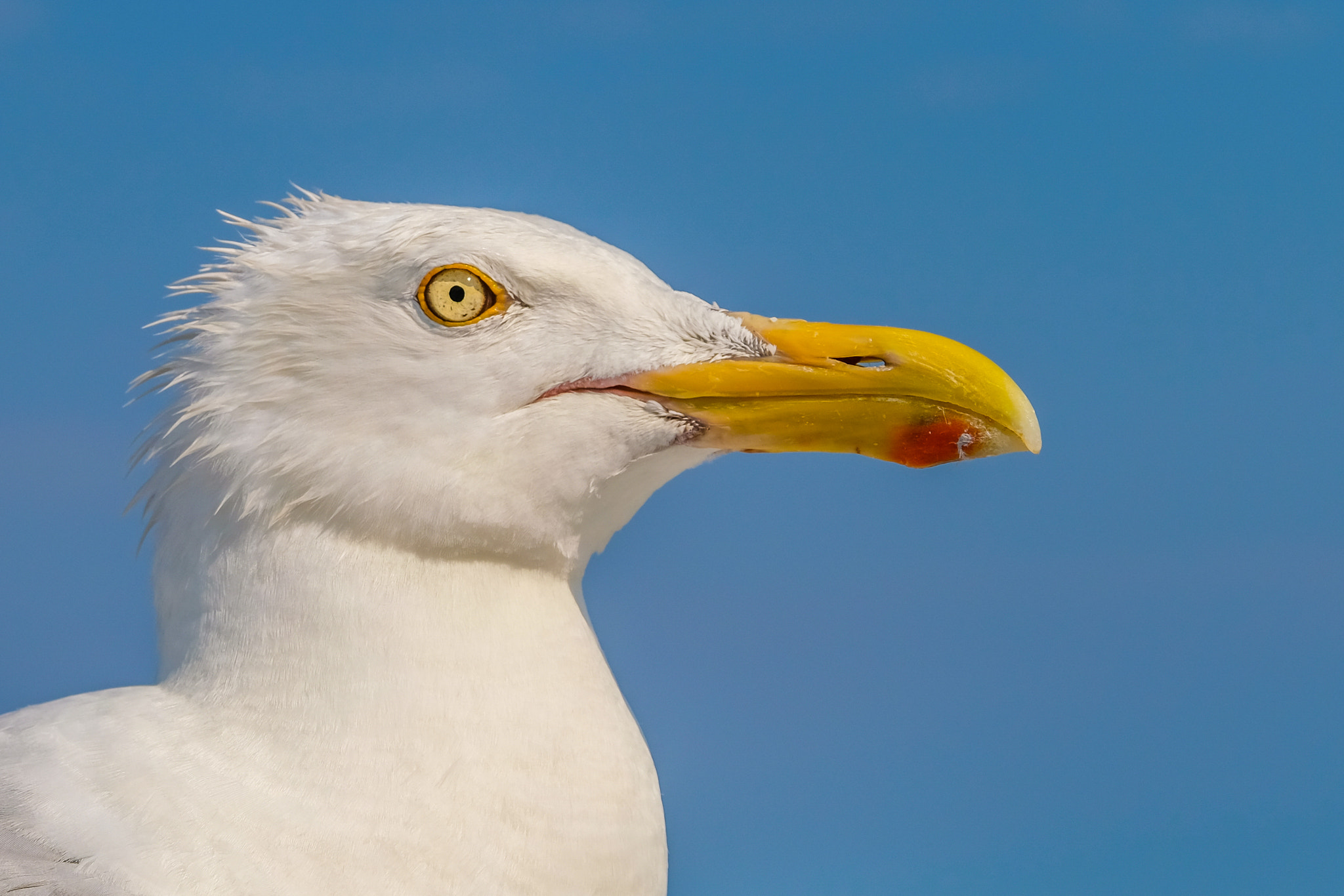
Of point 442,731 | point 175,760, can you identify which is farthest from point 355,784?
point 175,760

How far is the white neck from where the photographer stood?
288 centimetres

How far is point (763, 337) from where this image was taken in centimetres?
326

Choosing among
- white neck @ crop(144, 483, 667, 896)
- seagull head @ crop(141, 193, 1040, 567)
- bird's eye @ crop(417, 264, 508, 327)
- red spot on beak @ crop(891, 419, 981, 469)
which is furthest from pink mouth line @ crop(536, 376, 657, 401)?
red spot on beak @ crop(891, 419, 981, 469)

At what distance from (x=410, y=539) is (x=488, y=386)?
1.30 ft

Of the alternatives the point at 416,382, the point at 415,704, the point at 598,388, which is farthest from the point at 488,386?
the point at 415,704

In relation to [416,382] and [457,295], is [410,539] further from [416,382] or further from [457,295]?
[457,295]

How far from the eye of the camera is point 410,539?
3.00 meters

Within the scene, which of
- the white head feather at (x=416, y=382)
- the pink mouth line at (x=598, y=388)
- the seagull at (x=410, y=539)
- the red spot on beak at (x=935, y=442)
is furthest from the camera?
the red spot on beak at (x=935, y=442)

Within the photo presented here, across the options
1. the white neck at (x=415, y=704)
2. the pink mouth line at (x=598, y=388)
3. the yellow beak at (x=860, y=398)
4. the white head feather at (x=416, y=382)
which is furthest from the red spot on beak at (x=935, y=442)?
the white neck at (x=415, y=704)

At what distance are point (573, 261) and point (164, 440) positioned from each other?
1.10 metres

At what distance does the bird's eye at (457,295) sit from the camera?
3057 millimetres

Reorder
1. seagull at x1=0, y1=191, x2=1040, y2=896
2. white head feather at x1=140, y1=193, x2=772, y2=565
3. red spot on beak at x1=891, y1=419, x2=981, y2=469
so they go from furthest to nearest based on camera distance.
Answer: red spot on beak at x1=891, y1=419, x2=981, y2=469
white head feather at x1=140, y1=193, x2=772, y2=565
seagull at x1=0, y1=191, x2=1040, y2=896

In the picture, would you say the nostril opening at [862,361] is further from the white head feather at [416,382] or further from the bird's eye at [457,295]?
the bird's eye at [457,295]

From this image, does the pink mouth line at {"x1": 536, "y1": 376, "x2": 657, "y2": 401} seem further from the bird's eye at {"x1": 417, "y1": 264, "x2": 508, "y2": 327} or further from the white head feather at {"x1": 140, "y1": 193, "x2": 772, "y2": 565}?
the bird's eye at {"x1": 417, "y1": 264, "x2": 508, "y2": 327}
